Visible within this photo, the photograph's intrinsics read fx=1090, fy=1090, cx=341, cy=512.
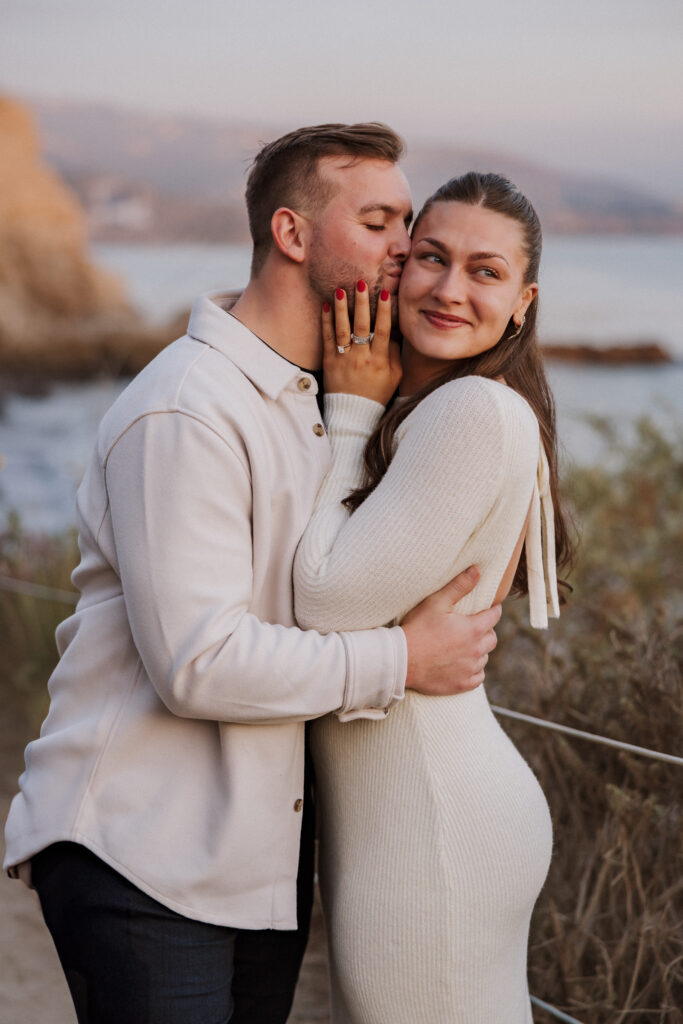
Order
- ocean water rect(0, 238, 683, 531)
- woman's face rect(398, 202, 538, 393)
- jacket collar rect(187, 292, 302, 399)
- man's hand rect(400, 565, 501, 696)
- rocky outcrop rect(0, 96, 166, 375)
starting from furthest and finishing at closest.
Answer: rocky outcrop rect(0, 96, 166, 375) → ocean water rect(0, 238, 683, 531) → woman's face rect(398, 202, 538, 393) → jacket collar rect(187, 292, 302, 399) → man's hand rect(400, 565, 501, 696)

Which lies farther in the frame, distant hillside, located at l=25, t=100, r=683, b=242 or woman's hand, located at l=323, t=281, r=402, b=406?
distant hillside, located at l=25, t=100, r=683, b=242

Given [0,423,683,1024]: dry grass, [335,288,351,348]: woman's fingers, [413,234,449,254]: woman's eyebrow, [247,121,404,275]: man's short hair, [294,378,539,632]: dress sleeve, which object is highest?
[247,121,404,275]: man's short hair

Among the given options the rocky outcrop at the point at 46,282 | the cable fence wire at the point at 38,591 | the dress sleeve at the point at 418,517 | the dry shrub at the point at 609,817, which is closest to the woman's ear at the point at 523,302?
the dress sleeve at the point at 418,517

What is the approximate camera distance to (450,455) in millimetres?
1581

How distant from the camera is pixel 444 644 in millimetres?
1654

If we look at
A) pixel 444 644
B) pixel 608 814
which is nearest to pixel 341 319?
pixel 444 644

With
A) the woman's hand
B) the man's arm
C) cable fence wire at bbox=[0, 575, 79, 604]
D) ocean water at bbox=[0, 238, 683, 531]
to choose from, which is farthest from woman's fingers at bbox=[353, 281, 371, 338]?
ocean water at bbox=[0, 238, 683, 531]

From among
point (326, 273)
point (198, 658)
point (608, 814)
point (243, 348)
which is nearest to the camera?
point (198, 658)

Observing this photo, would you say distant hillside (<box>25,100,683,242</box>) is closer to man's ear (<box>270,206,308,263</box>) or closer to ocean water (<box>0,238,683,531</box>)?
ocean water (<box>0,238,683,531</box>)

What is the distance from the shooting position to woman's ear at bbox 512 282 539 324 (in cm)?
194

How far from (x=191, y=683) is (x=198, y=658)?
0.04m

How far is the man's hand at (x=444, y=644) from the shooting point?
1.64m

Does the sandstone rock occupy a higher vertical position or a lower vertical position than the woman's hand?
lower

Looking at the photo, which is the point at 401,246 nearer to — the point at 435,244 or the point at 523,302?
the point at 435,244
